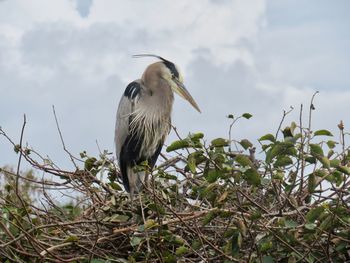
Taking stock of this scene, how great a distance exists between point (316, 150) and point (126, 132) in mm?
2271

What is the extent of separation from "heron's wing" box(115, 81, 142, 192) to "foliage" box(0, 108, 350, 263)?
46.6 inches

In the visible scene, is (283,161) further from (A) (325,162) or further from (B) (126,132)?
(B) (126,132)

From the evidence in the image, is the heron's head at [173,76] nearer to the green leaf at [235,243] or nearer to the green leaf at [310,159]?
the green leaf at [310,159]

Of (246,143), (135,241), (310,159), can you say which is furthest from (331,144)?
(135,241)

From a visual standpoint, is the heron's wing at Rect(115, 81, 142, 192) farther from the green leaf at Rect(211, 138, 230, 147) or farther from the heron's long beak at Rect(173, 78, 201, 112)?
the green leaf at Rect(211, 138, 230, 147)

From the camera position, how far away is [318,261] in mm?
2877

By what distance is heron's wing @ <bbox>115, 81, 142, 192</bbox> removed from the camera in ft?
15.8

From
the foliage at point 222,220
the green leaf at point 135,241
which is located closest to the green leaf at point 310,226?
the foliage at point 222,220

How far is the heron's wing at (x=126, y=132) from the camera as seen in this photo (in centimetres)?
481

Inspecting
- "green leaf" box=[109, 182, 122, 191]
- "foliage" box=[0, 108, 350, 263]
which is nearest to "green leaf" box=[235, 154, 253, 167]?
"foliage" box=[0, 108, 350, 263]

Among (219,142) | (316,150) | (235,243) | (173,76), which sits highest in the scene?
(173,76)

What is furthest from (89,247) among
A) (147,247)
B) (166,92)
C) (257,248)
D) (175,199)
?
(166,92)

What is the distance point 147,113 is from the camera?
16.1 feet

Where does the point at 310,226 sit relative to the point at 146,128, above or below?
below
